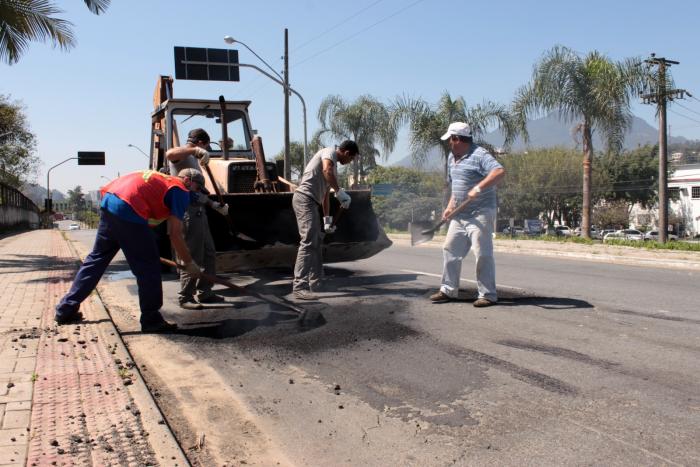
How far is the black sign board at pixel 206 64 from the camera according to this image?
21.8 m

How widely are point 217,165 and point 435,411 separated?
5.94 meters

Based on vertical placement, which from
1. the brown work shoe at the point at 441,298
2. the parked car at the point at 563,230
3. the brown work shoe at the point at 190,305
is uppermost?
the brown work shoe at the point at 441,298

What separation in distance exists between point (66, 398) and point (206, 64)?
20613mm

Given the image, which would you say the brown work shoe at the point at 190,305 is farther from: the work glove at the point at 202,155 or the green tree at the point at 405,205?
the green tree at the point at 405,205

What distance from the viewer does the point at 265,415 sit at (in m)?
3.37

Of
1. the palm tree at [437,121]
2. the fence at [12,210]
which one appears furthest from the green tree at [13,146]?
the palm tree at [437,121]

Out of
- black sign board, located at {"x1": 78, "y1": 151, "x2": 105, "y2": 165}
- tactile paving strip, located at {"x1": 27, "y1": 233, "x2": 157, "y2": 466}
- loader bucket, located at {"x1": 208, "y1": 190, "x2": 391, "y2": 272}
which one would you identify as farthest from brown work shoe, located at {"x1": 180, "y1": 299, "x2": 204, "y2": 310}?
black sign board, located at {"x1": 78, "y1": 151, "x2": 105, "y2": 165}

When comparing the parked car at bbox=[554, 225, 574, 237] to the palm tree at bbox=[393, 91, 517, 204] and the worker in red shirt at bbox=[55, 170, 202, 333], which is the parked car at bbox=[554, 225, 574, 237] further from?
the worker in red shirt at bbox=[55, 170, 202, 333]

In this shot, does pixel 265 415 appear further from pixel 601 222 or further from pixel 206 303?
pixel 601 222

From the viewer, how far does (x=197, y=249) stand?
248 inches

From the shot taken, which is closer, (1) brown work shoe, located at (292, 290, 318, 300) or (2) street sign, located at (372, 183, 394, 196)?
(1) brown work shoe, located at (292, 290, 318, 300)

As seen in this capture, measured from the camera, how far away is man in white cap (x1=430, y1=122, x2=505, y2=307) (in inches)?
231

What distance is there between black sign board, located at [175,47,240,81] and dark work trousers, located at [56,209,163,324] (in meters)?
17.4

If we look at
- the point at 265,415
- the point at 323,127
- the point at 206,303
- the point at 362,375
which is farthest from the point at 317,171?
the point at 323,127
